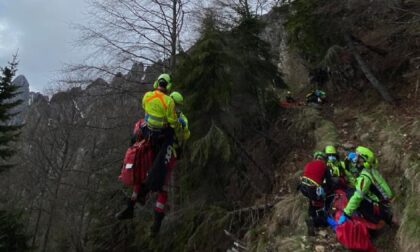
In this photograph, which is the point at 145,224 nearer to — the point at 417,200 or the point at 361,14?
the point at 417,200

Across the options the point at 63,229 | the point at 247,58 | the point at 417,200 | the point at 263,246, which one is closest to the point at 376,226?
the point at 417,200

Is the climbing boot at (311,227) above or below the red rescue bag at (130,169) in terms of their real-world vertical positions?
below

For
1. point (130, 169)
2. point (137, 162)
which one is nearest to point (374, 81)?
point (137, 162)

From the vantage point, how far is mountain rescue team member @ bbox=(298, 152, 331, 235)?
7867mm

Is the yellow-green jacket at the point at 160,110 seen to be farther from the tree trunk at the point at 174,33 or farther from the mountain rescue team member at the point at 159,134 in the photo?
the tree trunk at the point at 174,33

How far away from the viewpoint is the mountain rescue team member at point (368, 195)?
7.32 m

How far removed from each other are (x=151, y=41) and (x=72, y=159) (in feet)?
49.7

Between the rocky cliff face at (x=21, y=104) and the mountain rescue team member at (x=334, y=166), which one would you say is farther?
the rocky cliff face at (x=21, y=104)

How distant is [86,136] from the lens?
24.2m

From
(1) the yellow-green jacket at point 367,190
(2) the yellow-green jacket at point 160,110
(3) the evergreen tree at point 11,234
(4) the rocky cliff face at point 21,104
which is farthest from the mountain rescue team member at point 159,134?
Result: (4) the rocky cliff face at point 21,104

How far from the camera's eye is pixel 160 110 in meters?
6.18

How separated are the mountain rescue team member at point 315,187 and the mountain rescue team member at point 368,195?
0.63 metres

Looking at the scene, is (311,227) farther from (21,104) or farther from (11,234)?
(21,104)

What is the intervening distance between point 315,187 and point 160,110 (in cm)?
348
